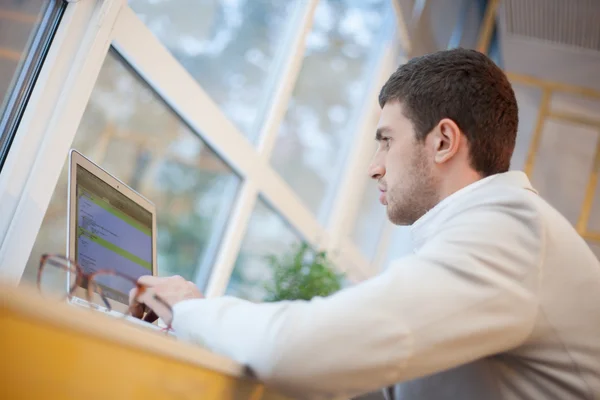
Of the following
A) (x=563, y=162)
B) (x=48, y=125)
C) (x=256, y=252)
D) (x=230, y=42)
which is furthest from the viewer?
(x=563, y=162)

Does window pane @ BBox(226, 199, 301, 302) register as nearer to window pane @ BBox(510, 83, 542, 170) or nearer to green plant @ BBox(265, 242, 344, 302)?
green plant @ BBox(265, 242, 344, 302)

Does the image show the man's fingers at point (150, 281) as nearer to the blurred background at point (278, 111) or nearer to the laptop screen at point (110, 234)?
the laptop screen at point (110, 234)

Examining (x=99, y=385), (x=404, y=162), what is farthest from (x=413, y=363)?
(x=404, y=162)

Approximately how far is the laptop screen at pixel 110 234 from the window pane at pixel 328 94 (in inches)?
90.0

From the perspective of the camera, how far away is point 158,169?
128 inches

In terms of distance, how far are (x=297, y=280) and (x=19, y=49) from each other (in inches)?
77.1

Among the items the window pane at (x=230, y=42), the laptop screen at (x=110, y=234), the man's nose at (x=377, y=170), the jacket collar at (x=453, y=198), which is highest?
the window pane at (x=230, y=42)

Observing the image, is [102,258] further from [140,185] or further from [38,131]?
[140,185]

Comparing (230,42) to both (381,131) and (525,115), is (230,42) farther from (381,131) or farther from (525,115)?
(525,115)

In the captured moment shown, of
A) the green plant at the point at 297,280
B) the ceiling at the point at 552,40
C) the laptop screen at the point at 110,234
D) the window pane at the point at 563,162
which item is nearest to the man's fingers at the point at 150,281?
the laptop screen at the point at 110,234

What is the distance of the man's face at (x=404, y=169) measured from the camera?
1.54m

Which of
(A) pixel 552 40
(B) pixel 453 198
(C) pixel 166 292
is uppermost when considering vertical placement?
(A) pixel 552 40

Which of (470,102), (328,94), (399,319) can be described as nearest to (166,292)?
(399,319)

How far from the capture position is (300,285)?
3748mm
